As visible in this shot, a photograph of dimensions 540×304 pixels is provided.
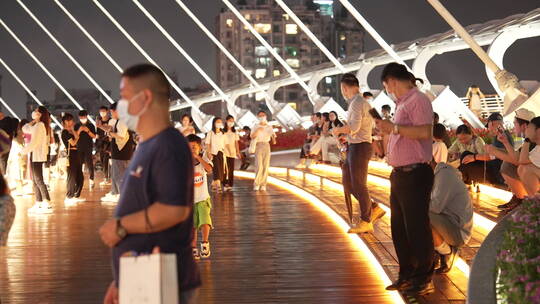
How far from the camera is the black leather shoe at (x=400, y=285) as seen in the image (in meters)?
6.43

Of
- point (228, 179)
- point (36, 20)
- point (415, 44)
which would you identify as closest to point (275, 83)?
point (36, 20)

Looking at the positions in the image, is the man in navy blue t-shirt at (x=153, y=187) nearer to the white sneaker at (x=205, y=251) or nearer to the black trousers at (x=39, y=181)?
the white sneaker at (x=205, y=251)

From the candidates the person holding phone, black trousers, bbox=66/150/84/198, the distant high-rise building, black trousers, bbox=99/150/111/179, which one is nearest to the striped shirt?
the person holding phone

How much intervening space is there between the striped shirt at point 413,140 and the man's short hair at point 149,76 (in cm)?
311

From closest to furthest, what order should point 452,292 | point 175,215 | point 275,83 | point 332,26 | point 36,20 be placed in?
point 175,215
point 452,292
point 36,20
point 275,83
point 332,26

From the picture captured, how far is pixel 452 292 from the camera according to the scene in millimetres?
6348

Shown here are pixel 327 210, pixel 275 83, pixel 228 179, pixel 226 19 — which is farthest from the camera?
pixel 226 19

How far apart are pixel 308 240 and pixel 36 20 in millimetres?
30412

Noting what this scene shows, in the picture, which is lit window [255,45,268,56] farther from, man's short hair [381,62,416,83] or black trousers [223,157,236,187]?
man's short hair [381,62,416,83]

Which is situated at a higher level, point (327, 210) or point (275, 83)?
point (275, 83)

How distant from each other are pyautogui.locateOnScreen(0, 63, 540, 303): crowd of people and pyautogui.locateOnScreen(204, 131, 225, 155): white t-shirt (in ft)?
9.17

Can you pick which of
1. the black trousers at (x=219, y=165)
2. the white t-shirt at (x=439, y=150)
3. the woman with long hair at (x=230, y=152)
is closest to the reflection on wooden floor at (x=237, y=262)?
the white t-shirt at (x=439, y=150)

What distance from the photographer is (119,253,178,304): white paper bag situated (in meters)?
3.27

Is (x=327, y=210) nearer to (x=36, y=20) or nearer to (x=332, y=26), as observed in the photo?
(x=36, y=20)
